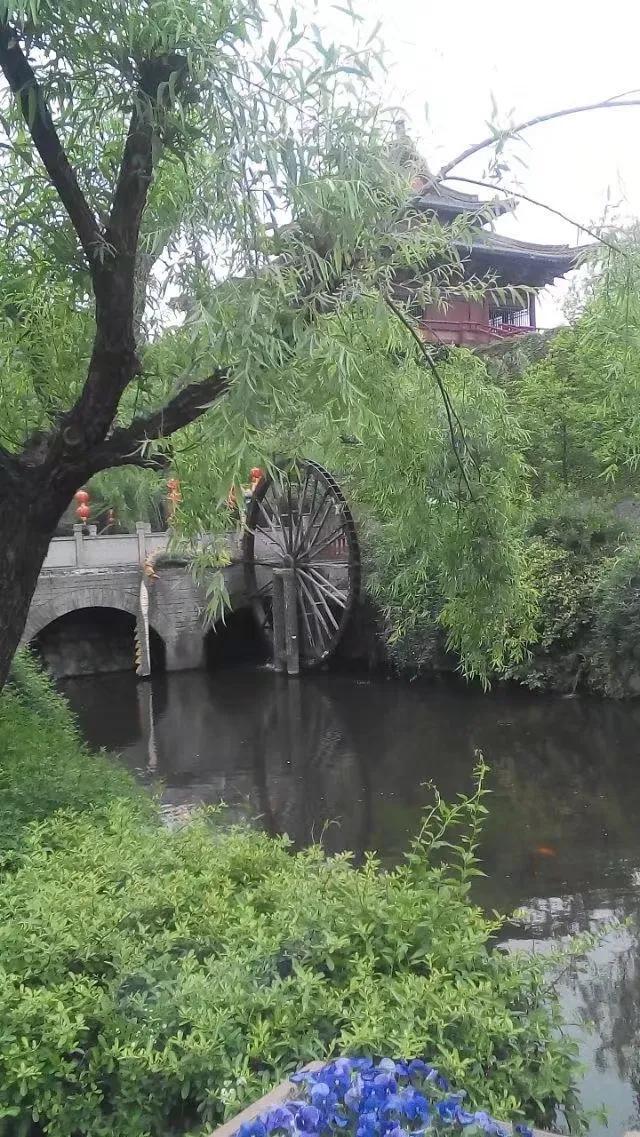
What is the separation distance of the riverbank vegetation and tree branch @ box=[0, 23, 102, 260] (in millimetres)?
2033

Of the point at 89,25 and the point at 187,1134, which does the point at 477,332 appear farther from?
the point at 187,1134

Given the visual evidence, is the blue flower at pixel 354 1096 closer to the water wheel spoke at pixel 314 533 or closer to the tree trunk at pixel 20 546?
the tree trunk at pixel 20 546

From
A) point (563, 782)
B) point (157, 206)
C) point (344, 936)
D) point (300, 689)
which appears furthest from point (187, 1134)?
point (300, 689)

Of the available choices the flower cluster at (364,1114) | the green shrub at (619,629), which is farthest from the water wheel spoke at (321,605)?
the flower cluster at (364,1114)

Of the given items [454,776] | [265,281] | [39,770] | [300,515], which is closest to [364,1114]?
[265,281]

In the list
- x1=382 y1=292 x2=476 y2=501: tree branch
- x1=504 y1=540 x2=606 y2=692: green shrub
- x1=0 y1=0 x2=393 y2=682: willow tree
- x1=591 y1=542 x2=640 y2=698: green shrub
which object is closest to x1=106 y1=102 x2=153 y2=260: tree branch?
x1=0 y1=0 x2=393 y2=682: willow tree

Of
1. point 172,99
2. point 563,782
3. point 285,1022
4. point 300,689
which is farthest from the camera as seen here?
point 300,689

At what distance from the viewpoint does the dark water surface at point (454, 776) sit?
161 inches

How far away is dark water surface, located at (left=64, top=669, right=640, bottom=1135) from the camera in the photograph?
409 centimetres

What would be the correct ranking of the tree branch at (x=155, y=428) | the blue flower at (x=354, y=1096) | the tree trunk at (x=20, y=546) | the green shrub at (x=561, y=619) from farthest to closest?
the green shrub at (x=561, y=619) < the tree trunk at (x=20, y=546) < the tree branch at (x=155, y=428) < the blue flower at (x=354, y=1096)

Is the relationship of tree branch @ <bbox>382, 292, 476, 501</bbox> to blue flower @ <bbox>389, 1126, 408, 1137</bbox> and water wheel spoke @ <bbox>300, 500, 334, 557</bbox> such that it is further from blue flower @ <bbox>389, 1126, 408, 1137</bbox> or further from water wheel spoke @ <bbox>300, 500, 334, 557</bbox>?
water wheel spoke @ <bbox>300, 500, 334, 557</bbox>

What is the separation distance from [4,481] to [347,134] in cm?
196

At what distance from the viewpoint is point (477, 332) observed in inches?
572

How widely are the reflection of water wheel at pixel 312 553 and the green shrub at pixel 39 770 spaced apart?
6370mm
